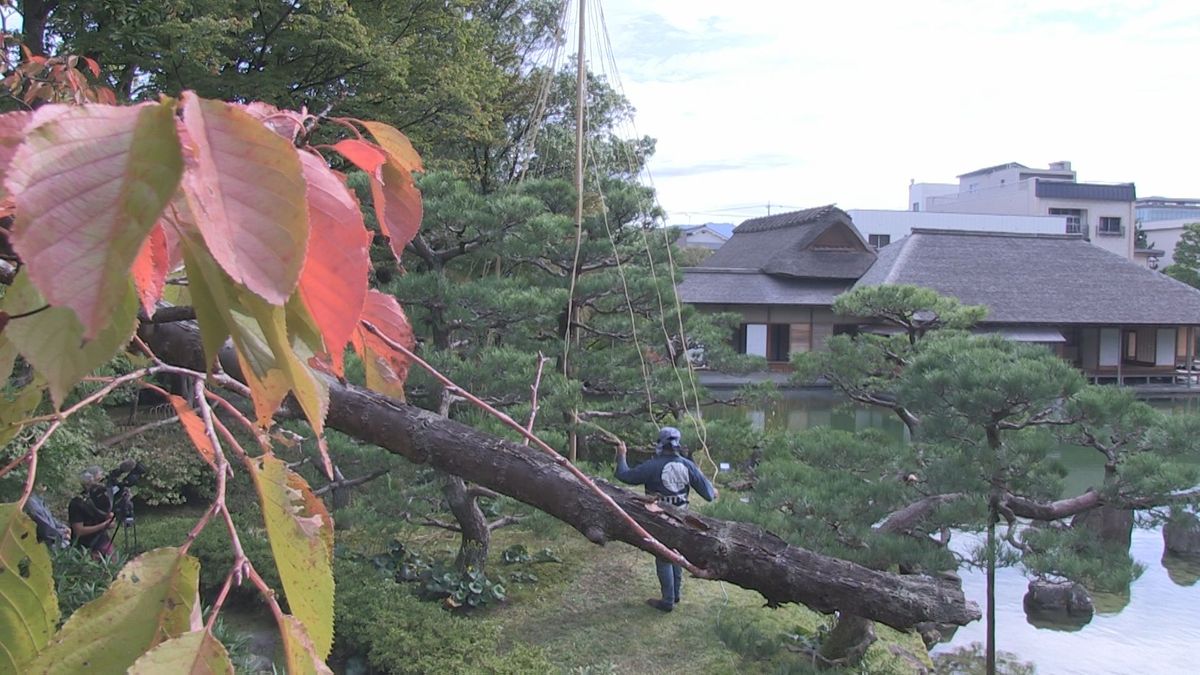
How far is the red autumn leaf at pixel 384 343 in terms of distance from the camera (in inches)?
25.1

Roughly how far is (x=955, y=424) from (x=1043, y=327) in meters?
11.7

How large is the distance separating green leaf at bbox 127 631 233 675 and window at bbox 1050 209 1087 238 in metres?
25.0

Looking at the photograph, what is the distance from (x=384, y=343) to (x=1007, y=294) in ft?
49.5

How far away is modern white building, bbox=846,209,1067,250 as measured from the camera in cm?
2062

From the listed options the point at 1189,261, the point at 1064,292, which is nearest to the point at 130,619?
the point at 1064,292

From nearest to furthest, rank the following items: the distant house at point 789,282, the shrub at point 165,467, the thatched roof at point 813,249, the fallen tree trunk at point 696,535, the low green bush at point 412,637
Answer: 1. the fallen tree trunk at point 696,535
2. the low green bush at point 412,637
3. the shrub at point 165,467
4. the distant house at point 789,282
5. the thatched roof at point 813,249

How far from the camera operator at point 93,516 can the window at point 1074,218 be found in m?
23.3

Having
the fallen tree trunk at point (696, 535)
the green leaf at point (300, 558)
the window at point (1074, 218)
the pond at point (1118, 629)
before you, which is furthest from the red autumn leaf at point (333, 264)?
the window at point (1074, 218)

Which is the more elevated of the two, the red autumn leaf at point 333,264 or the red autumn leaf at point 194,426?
the red autumn leaf at point 333,264

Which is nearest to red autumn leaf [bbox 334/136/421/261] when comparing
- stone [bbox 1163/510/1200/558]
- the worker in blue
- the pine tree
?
the worker in blue

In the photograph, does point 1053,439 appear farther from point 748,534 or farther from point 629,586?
point 748,534

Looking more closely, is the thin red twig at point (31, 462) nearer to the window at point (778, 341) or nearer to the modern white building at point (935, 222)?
the window at point (778, 341)

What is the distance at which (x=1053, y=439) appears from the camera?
3855 millimetres

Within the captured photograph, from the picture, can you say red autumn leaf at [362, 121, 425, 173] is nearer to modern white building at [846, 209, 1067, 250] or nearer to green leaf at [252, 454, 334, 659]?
green leaf at [252, 454, 334, 659]
